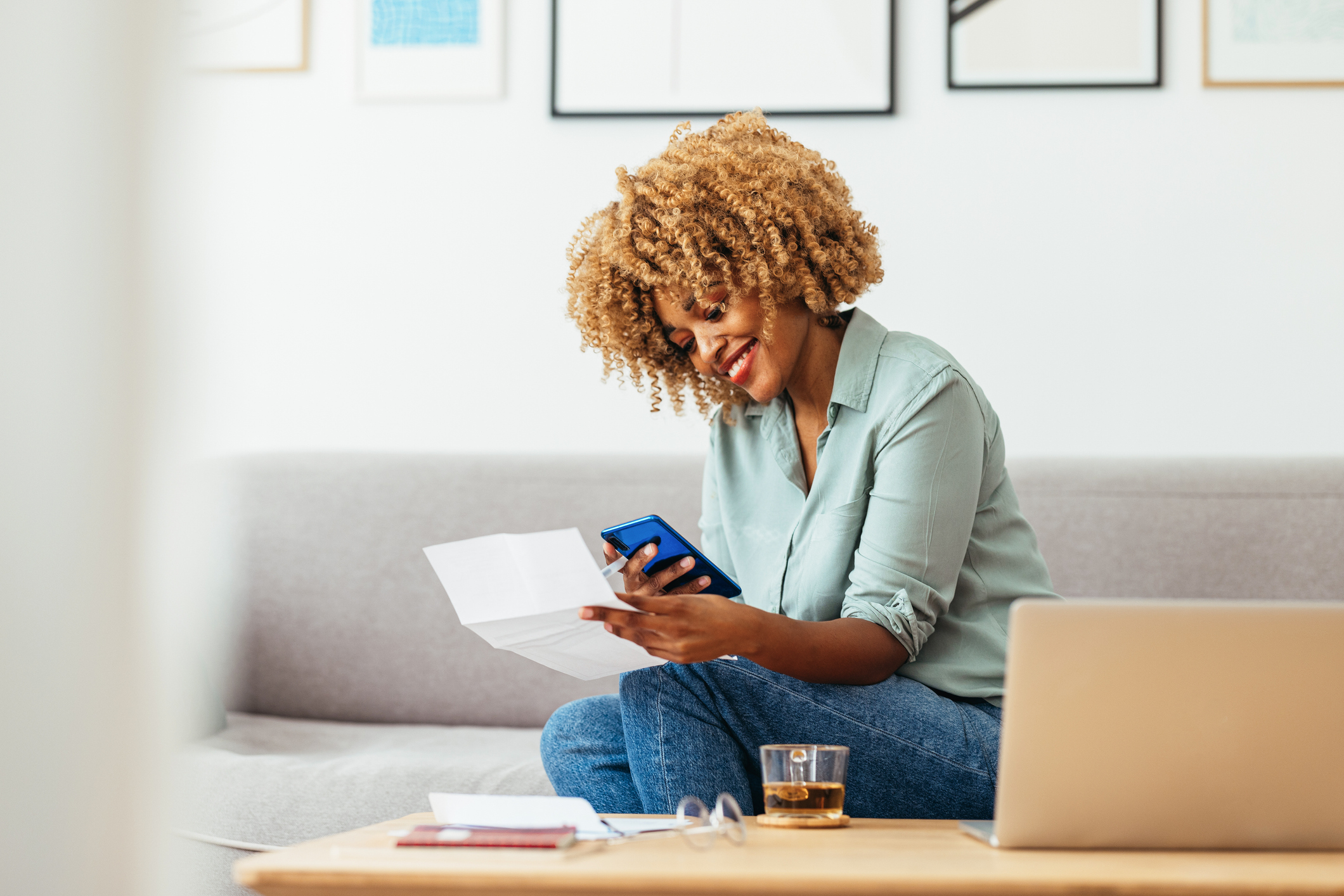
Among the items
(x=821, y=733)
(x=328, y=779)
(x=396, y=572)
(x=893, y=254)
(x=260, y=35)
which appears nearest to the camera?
(x=821, y=733)

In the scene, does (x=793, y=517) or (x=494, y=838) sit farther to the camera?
(x=793, y=517)

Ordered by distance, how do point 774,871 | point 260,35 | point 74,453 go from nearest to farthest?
point 74,453
point 774,871
point 260,35

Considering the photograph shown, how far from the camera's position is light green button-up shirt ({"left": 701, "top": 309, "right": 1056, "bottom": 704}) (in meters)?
1.18

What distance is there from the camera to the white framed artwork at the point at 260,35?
7.08 ft

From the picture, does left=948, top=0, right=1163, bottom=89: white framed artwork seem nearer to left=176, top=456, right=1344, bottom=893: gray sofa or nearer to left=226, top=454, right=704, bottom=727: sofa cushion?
left=176, top=456, right=1344, bottom=893: gray sofa

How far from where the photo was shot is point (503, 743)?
168 cm

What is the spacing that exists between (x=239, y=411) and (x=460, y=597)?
1.47 metres

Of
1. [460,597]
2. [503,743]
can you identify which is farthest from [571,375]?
[460,597]

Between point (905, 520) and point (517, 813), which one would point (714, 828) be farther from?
point (905, 520)

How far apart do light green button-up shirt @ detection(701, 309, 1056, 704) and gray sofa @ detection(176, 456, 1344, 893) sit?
54cm

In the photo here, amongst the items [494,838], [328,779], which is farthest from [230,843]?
[494,838]

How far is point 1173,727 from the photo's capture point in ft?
2.43

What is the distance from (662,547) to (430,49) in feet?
4.61

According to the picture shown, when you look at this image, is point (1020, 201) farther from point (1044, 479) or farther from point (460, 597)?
point (460, 597)
